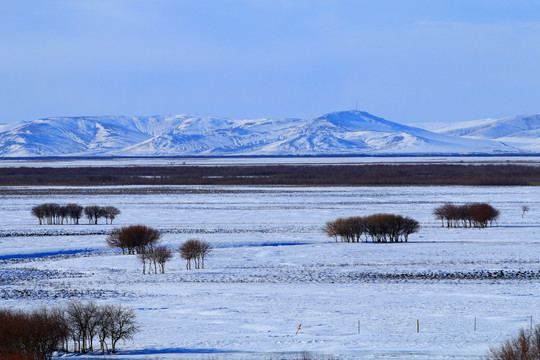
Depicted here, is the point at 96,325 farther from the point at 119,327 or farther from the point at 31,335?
the point at 31,335

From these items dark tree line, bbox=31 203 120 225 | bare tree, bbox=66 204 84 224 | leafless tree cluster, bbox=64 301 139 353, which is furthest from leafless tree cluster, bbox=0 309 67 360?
bare tree, bbox=66 204 84 224

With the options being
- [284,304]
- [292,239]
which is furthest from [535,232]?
[284,304]

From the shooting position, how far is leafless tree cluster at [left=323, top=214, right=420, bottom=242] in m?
49.4

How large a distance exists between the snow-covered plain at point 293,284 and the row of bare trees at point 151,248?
0.67 metres

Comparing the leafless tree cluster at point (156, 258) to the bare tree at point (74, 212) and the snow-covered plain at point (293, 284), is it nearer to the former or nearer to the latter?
the snow-covered plain at point (293, 284)

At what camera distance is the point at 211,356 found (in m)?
20.8

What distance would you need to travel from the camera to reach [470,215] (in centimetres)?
5684

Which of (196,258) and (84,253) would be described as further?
(84,253)

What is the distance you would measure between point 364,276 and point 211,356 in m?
15.1

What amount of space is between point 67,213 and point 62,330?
42.8m

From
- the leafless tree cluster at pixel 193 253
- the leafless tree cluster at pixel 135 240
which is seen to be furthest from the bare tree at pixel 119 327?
the leafless tree cluster at pixel 135 240

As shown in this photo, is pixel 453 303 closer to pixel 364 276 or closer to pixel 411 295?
pixel 411 295

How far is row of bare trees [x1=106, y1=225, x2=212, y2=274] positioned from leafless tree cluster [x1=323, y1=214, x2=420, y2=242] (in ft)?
30.7

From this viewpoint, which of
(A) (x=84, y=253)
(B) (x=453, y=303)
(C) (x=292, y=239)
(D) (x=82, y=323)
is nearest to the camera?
(D) (x=82, y=323)
